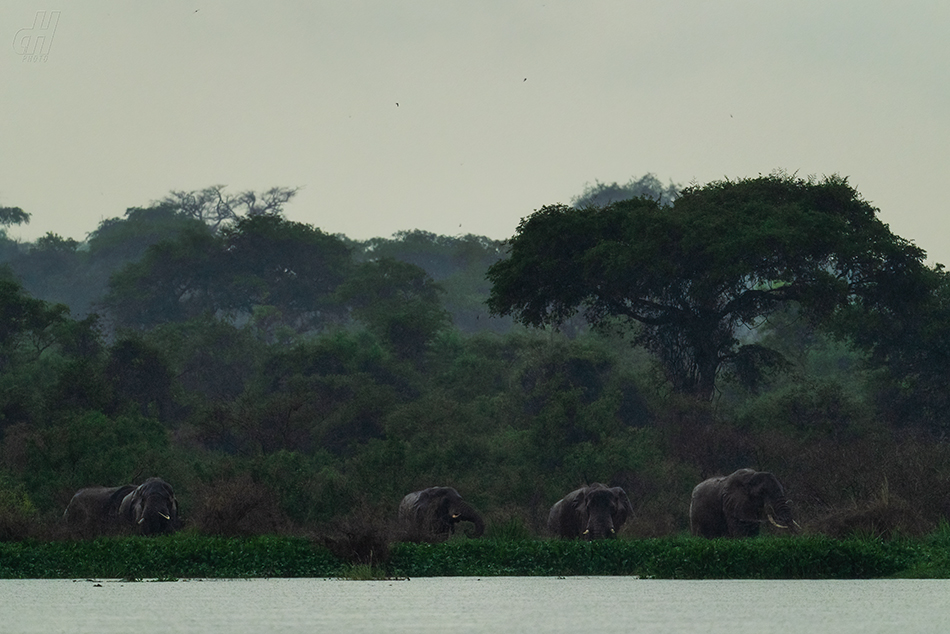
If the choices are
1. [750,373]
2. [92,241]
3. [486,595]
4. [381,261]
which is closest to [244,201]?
[92,241]

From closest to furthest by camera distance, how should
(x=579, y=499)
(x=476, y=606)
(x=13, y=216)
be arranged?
(x=476, y=606) < (x=579, y=499) < (x=13, y=216)

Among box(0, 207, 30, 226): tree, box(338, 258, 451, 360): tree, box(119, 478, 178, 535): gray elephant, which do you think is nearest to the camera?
box(119, 478, 178, 535): gray elephant

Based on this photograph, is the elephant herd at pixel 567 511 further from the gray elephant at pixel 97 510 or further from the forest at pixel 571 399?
the forest at pixel 571 399

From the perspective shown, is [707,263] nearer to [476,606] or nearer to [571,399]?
[571,399]

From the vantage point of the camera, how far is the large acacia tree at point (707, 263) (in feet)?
123

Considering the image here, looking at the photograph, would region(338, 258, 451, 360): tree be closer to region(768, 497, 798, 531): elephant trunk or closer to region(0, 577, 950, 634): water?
region(768, 497, 798, 531): elephant trunk

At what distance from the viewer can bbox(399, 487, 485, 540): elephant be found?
2728 cm

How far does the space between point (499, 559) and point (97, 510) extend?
512 inches

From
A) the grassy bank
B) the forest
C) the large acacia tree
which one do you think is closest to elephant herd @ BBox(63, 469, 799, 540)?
the forest

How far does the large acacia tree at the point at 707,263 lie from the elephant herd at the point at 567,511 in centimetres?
1103

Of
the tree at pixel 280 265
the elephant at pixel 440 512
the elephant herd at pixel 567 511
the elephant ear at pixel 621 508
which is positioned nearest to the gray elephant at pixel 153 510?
the elephant herd at pixel 567 511

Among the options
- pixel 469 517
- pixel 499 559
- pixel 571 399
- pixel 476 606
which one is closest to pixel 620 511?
pixel 469 517

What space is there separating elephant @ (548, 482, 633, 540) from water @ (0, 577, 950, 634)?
816cm

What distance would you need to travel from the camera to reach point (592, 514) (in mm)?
25156
